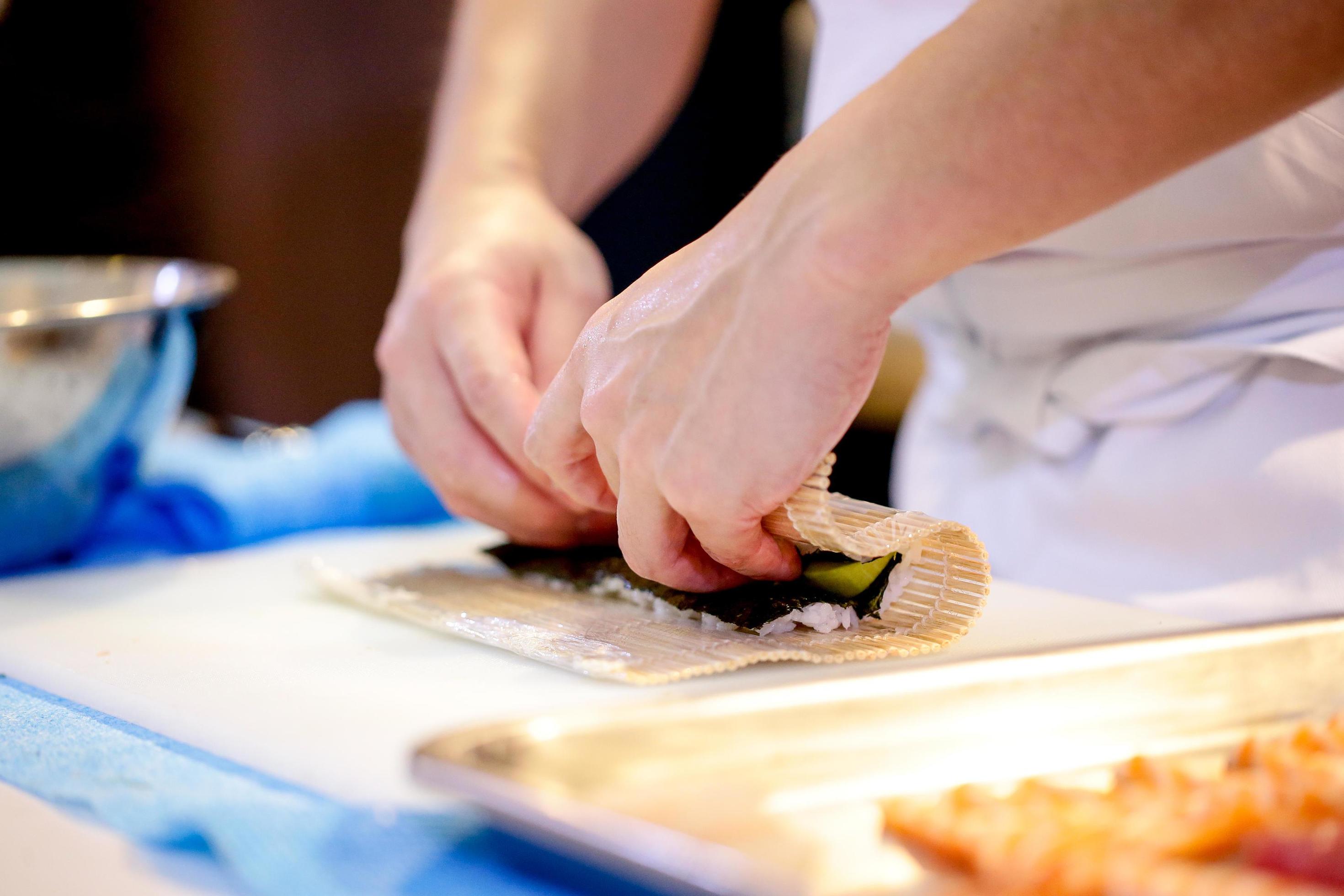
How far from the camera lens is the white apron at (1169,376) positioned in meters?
0.97

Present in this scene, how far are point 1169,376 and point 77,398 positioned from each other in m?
1.11

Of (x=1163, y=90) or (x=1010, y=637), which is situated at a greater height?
(x=1163, y=90)

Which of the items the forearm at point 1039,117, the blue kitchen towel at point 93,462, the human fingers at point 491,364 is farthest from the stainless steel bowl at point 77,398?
the forearm at point 1039,117

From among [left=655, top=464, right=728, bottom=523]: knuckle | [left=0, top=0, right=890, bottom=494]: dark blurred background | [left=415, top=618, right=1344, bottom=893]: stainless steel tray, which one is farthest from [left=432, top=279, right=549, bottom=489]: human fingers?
[left=0, top=0, right=890, bottom=494]: dark blurred background

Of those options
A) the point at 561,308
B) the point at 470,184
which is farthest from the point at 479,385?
the point at 470,184

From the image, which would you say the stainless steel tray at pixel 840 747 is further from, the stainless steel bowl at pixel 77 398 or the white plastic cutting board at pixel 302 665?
the stainless steel bowl at pixel 77 398

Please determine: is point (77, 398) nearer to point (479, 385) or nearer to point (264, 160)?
point (479, 385)

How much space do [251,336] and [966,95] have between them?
3323 millimetres

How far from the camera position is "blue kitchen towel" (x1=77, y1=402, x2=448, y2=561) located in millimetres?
1389

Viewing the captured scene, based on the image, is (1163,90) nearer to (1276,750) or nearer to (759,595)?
(1276,750)

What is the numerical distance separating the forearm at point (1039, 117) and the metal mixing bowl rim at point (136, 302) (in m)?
0.89

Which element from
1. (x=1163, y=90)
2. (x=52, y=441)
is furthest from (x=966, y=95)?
(x=52, y=441)

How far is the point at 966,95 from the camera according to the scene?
0.65 m

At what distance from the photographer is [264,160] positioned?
3508mm
